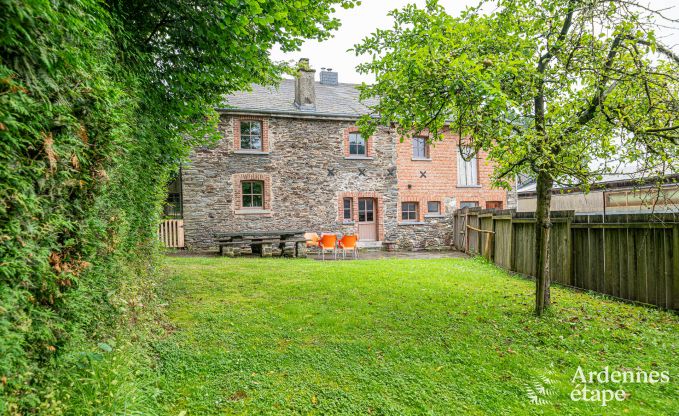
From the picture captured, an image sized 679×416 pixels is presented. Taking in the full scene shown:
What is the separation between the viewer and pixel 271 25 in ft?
15.0

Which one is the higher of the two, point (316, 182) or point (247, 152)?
point (247, 152)

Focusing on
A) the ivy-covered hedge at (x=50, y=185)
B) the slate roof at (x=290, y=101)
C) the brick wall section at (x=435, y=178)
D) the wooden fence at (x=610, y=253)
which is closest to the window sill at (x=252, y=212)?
the slate roof at (x=290, y=101)

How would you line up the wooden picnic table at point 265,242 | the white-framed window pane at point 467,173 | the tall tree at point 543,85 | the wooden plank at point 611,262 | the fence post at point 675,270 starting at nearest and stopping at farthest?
the tall tree at point 543,85
the fence post at point 675,270
the wooden plank at point 611,262
the wooden picnic table at point 265,242
the white-framed window pane at point 467,173

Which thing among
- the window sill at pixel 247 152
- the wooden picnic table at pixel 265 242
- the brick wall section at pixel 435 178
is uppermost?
the window sill at pixel 247 152

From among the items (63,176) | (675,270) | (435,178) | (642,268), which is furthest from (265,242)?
(675,270)

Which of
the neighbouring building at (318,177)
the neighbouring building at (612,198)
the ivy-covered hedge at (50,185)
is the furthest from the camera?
the neighbouring building at (318,177)

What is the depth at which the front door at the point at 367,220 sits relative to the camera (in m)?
16.2

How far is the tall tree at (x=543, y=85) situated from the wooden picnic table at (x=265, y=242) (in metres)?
8.37

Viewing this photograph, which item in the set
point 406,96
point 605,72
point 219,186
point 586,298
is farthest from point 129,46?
point 219,186

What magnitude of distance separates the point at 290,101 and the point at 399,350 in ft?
45.7

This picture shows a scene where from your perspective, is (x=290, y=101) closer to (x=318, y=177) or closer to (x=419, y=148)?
(x=318, y=177)

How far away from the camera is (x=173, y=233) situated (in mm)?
13867

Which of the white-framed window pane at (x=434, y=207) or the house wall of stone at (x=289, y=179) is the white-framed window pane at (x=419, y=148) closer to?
the house wall of stone at (x=289, y=179)

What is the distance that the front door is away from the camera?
53.3 ft
